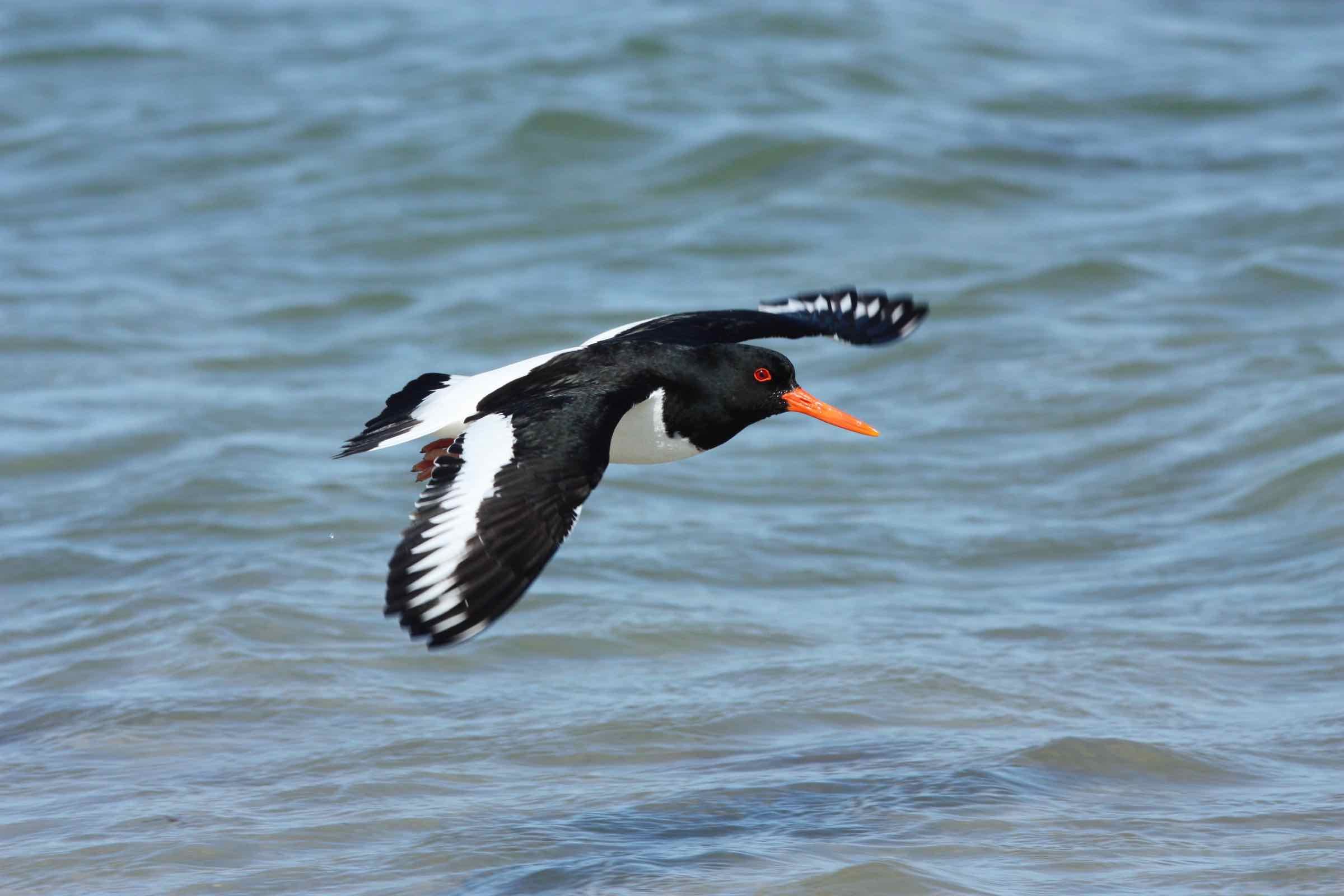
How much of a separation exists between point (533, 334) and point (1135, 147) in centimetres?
544

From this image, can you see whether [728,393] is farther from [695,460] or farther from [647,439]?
[695,460]

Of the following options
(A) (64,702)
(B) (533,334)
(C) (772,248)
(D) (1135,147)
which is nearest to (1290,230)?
(D) (1135,147)

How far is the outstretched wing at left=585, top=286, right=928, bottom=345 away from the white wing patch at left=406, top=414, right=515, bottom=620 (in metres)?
0.96

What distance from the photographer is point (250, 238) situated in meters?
11.4

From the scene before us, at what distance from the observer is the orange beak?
5445 mm

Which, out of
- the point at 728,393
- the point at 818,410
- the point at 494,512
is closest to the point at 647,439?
the point at 728,393

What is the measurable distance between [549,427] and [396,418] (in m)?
0.80

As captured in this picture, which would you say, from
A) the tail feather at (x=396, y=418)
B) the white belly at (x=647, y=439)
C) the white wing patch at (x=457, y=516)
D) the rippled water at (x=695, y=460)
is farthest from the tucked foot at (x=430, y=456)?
the rippled water at (x=695, y=460)

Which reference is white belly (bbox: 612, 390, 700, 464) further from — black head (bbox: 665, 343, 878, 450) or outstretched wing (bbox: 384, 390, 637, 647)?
outstretched wing (bbox: 384, 390, 637, 647)

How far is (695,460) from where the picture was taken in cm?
838

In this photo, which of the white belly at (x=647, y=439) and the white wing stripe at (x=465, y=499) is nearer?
the white wing stripe at (x=465, y=499)

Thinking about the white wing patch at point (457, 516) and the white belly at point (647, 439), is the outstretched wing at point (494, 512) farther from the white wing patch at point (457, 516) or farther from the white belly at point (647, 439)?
the white belly at point (647, 439)

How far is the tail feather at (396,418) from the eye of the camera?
4891mm

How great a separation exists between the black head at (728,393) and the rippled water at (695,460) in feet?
3.38
